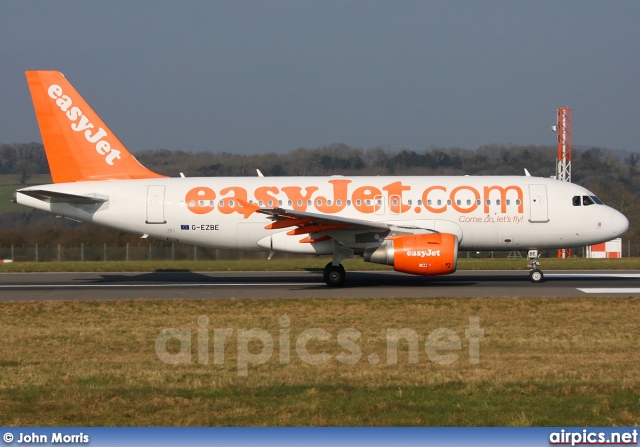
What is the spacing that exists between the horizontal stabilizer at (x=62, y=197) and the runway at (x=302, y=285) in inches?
110

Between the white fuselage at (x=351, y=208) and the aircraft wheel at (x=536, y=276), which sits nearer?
the white fuselage at (x=351, y=208)

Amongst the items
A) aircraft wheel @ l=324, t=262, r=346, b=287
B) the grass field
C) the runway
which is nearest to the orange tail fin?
the runway

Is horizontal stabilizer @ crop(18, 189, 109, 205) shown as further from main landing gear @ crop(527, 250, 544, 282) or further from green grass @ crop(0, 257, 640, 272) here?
main landing gear @ crop(527, 250, 544, 282)

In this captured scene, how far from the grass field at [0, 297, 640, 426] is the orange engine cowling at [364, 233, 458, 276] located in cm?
401

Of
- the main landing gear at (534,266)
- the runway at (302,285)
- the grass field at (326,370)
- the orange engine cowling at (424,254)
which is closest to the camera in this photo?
the grass field at (326,370)

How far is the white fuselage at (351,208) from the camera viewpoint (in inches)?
1008

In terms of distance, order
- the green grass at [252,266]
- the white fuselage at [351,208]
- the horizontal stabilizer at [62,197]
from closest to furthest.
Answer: the white fuselage at [351,208], the horizontal stabilizer at [62,197], the green grass at [252,266]

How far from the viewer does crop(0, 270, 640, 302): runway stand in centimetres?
2288

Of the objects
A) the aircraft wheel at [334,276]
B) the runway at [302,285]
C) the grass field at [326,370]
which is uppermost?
the aircraft wheel at [334,276]

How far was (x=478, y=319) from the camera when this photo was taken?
56.5 feet

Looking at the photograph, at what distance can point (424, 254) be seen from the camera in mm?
23469

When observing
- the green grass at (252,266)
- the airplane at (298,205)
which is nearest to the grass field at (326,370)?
the airplane at (298,205)

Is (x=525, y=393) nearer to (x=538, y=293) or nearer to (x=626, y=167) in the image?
(x=538, y=293)

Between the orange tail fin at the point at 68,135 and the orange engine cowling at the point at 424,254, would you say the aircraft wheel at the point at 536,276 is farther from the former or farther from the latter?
the orange tail fin at the point at 68,135
